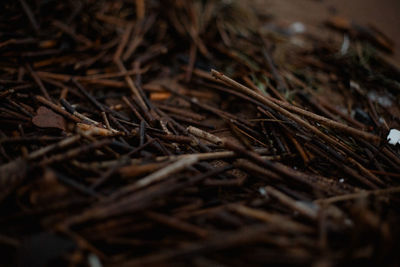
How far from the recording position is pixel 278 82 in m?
3.38

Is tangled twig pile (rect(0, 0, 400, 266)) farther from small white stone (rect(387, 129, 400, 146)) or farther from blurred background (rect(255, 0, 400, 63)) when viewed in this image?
blurred background (rect(255, 0, 400, 63))

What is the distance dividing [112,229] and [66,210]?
0.36 meters

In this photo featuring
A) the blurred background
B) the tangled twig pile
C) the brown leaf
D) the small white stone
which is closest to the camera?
the tangled twig pile

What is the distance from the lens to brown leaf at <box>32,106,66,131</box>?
238cm

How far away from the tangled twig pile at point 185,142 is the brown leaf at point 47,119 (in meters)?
0.02

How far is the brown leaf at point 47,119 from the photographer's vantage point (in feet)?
7.82

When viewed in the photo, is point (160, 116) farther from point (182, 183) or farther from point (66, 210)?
point (66, 210)

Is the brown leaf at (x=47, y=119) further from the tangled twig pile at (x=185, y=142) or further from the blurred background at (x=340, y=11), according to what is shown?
the blurred background at (x=340, y=11)

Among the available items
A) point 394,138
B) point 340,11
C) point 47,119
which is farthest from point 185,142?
point 340,11

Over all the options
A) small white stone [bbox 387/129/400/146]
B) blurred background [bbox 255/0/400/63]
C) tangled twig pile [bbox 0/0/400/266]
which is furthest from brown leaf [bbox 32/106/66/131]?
blurred background [bbox 255/0/400/63]

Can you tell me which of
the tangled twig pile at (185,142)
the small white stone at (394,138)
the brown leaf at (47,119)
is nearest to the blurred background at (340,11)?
the tangled twig pile at (185,142)

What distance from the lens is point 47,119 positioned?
7.99 feet

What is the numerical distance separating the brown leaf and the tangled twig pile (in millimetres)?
17

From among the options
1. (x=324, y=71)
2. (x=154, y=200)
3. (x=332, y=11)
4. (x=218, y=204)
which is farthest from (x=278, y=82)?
(x=332, y=11)
